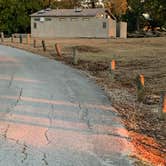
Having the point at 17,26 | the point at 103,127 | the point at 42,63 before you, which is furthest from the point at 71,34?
the point at 103,127

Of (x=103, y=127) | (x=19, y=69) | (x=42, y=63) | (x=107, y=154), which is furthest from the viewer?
(x=42, y=63)

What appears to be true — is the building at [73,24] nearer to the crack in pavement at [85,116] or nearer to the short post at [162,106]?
the crack in pavement at [85,116]

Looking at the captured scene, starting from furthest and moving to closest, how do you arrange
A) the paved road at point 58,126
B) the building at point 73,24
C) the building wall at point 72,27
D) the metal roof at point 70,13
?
the metal roof at point 70,13 < the building at point 73,24 < the building wall at point 72,27 < the paved road at point 58,126

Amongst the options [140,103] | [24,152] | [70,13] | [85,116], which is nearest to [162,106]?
[85,116]

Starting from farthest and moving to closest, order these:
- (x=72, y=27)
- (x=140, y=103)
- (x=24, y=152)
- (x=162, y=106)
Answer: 1. (x=72, y=27)
2. (x=140, y=103)
3. (x=162, y=106)
4. (x=24, y=152)

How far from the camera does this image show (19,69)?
75.4ft

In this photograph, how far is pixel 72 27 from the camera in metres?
73.9

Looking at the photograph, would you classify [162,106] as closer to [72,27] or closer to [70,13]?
[72,27]

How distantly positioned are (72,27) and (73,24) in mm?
479

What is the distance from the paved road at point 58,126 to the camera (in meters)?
7.91

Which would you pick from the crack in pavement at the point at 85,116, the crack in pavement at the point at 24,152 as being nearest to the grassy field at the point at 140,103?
the crack in pavement at the point at 85,116

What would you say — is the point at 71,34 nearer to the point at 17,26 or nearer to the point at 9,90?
the point at 17,26

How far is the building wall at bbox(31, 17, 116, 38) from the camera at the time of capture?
7256 cm

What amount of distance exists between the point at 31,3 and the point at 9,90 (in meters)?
70.5
